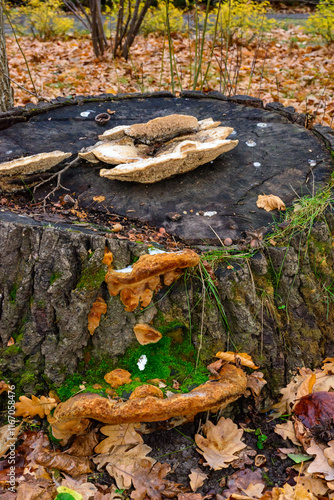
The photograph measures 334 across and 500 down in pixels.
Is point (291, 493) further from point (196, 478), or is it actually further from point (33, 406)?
point (33, 406)

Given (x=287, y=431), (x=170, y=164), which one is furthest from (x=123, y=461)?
(x=170, y=164)

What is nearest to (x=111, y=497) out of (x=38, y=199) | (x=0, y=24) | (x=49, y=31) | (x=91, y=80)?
(x=38, y=199)

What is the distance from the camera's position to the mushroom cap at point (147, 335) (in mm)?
2660

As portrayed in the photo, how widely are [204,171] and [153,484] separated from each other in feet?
8.04

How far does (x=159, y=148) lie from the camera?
3.52 metres

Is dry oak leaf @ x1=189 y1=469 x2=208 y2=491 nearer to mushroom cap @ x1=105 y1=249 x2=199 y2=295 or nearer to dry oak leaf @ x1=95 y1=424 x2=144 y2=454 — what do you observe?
dry oak leaf @ x1=95 y1=424 x2=144 y2=454

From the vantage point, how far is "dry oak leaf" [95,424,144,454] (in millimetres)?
2508

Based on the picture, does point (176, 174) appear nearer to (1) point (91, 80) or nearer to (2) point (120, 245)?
(2) point (120, 245)

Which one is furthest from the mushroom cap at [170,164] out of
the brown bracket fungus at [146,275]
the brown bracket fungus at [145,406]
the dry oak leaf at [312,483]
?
the dry oak leaf at [312,483]

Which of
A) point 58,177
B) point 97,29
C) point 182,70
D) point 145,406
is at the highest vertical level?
point 97,29

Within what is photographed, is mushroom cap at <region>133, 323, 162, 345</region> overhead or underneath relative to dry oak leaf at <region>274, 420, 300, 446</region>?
overhead

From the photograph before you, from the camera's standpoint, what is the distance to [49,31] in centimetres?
1179

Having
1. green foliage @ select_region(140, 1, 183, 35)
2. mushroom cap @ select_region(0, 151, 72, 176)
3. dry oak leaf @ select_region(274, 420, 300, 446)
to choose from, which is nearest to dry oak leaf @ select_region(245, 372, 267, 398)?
dry oak leaf @ select_region(274, 420, 300, 446)

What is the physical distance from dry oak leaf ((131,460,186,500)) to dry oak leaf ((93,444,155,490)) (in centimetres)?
3
